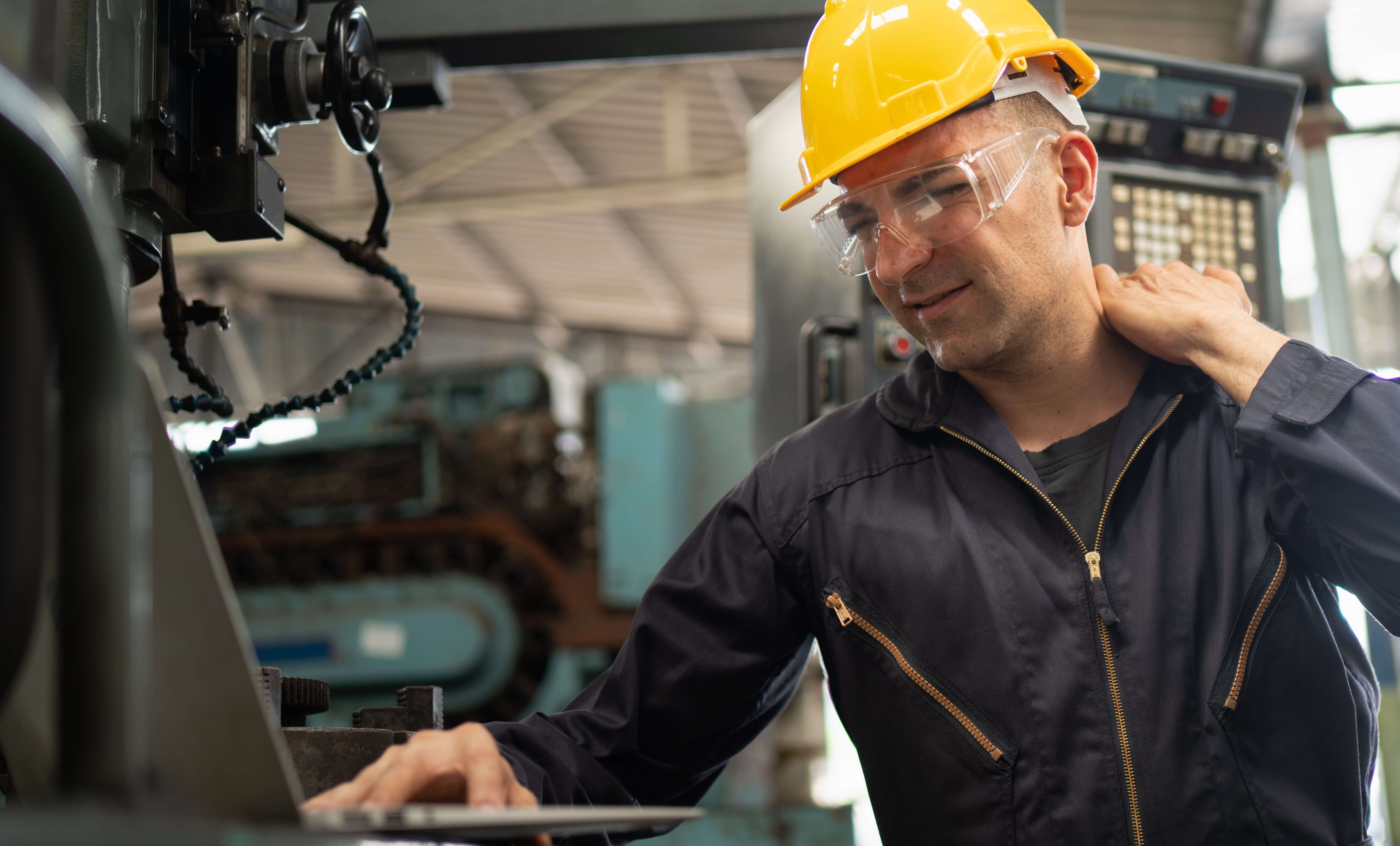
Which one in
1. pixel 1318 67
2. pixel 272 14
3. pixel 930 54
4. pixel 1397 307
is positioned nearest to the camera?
pixel 272 14

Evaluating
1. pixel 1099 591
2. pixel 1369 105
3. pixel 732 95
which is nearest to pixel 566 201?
pixel 732 95

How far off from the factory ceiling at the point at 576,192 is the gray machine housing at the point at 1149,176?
276cm

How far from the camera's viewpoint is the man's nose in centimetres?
131

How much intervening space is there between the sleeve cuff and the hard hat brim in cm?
43

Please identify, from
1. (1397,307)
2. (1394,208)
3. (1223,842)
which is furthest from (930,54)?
(1397,307)

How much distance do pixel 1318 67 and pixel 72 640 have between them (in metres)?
4.70

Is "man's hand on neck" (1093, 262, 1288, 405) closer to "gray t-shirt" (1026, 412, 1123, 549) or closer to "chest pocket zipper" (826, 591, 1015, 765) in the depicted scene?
"gray t-shirt" (1026, 412, 1123, 549)

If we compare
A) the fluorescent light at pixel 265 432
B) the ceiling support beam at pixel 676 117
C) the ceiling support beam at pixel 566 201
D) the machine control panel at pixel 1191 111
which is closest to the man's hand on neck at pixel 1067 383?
the machine control panel at pixel 1191 111

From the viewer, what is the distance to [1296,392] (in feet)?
3.84

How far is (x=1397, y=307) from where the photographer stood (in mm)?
8531

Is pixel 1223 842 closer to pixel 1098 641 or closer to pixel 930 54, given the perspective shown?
pixel 1098 641

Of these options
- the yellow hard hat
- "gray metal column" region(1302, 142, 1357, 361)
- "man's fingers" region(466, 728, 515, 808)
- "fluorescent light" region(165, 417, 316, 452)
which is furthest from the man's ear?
"fluorescent light" region(165, 417, 316, 452)

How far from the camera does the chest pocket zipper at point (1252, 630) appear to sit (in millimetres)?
1134

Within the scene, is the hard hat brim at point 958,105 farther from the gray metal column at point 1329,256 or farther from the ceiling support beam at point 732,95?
the ceiling support beam at point 732,95
